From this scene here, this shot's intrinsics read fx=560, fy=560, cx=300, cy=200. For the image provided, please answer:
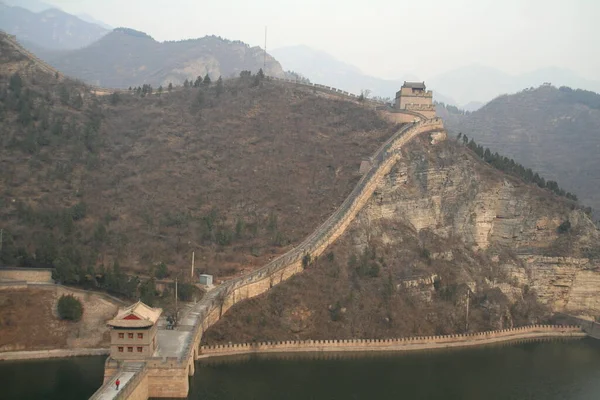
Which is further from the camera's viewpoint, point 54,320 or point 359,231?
point 359,231

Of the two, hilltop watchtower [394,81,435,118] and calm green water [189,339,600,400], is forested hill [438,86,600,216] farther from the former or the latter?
calm green water [189,339,600,400]

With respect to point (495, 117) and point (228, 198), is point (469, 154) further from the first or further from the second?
point (495, 117)

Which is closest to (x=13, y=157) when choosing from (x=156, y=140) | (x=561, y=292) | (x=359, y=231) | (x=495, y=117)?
(x=156, y=140)

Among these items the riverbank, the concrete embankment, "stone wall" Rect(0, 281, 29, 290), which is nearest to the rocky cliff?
the riverbank

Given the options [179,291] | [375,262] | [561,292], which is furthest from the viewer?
[561,292]

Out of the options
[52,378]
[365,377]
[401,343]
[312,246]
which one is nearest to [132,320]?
[52,378]
